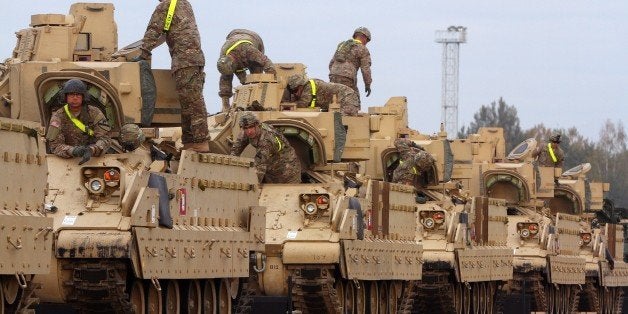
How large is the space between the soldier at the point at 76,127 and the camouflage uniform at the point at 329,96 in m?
9.51

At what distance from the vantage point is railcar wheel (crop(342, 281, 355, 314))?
92.6ft

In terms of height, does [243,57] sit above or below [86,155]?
above

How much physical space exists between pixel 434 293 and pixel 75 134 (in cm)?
1294

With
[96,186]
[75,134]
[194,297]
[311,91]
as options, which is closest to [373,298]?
[311,91]

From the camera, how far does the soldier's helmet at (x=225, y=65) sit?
31016 millimetres

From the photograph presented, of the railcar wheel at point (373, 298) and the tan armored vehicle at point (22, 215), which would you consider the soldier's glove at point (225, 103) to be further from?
the tan armored vehicle at point (22, 215)

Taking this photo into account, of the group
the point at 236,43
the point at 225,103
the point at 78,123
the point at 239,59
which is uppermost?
the point at 236,43

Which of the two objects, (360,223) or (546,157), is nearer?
(360,223)

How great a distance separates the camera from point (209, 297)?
78.6ft

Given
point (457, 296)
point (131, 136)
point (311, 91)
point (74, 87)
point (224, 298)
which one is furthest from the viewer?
point (457, 296)

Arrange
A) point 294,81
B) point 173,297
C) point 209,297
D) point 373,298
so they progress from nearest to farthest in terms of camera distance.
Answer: point 173,297 < point 209,297 < point 373,298 < point 294,81

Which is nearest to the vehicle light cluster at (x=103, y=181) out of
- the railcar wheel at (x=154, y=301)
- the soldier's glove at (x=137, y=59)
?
the railcar wheel at (x=154, y=301)

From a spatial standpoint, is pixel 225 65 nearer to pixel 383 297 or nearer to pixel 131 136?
pixel 383 297

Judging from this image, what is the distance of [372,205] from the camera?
29453 millimetres
